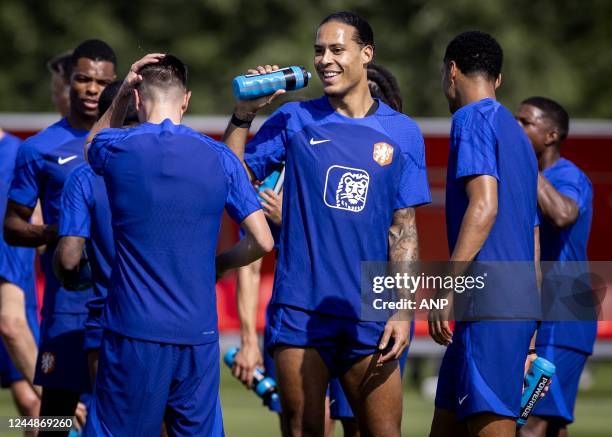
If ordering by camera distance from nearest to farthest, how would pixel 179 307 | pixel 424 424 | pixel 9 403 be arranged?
1. pixel 179 307
2. pixel 424 424
3. pixel 9 403

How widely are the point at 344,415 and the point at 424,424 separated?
14.9 ft

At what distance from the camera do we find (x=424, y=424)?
40.1ft

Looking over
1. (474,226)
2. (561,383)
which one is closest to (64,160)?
(474,226)

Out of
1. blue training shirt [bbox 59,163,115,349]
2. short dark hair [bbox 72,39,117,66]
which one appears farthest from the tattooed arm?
short dark hair [bbox 72,39,117,66]

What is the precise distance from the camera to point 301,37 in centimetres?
2639

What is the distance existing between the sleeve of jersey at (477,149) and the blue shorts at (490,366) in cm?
81

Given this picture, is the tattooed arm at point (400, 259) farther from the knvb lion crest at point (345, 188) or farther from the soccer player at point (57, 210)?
the soccer player at point (57, 210)

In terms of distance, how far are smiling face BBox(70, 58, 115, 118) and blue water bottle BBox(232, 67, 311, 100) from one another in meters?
2.01

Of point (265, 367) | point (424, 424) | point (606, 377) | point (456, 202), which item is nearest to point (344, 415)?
point (265, 367)

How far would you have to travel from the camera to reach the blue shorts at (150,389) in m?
5.93

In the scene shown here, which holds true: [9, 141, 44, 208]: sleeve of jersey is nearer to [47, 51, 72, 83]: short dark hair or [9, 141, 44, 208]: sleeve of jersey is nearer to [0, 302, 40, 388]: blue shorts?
[47, 51, 72, 83]: short dark hair

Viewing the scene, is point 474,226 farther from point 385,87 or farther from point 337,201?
point 385,87

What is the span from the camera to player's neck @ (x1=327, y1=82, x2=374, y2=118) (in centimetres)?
690

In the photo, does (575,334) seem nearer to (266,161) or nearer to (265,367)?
(265,367)
